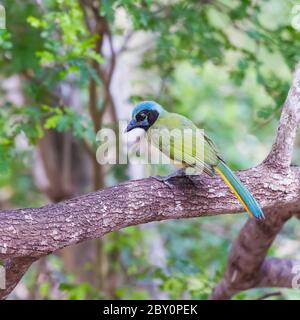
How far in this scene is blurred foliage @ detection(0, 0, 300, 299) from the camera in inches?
184

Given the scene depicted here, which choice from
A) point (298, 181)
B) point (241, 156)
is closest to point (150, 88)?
point (241, 156)

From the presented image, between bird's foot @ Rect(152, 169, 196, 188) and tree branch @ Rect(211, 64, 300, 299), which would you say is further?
tree branch @ Rect(211, 64, 300, 299)

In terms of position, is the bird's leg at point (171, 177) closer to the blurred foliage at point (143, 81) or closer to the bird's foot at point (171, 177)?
the bird's foot at point (171, 177)

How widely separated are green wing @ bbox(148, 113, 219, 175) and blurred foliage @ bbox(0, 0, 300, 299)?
902 mm

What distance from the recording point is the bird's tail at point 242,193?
339cm

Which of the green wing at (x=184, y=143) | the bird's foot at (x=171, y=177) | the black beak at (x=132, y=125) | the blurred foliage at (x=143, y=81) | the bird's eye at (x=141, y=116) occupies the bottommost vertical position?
the bird's foot at (x=171, y=177)

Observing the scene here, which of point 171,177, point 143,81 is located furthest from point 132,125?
point 143,81

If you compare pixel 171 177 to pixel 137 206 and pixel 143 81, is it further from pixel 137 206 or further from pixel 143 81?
pixel 143 81

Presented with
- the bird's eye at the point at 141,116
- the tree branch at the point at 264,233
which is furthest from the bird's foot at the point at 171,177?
the bird's eye at the point at 141,116

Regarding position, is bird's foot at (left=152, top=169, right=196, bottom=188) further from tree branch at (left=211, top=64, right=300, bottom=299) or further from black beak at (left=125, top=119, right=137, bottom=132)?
black beak at (left=125, top=119, right=137, bottom=132)

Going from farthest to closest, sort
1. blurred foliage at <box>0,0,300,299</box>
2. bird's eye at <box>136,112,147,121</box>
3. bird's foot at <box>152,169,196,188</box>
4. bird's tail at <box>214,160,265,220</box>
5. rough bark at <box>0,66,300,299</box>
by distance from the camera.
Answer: blurred foliage at <box>0,0,300,299</box> → bird's eye at <box>136,112,147,121</box> → bird's foot at <box>152,169,196,188</box> → bird's tail at <box>214,160,265,220</box> → rough bark at <box>0,66,300,299</box>

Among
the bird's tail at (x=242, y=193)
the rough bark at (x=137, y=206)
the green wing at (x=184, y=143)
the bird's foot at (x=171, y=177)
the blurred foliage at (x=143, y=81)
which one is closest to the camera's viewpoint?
the rough bark at (x=137, y=206)

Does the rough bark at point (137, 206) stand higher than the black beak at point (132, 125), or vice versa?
the black beak at point (132, 125)

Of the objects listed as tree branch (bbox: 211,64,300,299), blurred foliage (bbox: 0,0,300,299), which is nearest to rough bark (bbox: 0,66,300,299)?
tree branch (bbox: 211,64,300,299)
